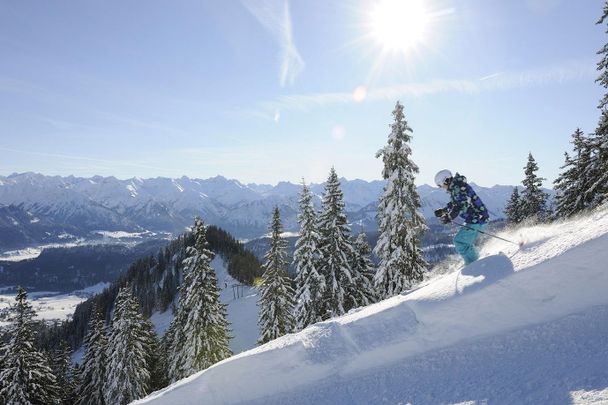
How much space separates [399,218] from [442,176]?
43.4ft

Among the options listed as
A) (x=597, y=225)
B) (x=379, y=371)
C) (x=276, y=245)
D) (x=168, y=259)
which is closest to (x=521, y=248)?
(x=597, y=225)

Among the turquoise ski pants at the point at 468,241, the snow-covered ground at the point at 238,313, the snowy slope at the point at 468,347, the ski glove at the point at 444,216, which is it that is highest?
the ski glove at the point at 444,216

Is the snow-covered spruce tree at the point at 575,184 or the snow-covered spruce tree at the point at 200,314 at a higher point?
the snow-covered spruce tree at the point at 575,184

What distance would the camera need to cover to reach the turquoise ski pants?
32.5ft

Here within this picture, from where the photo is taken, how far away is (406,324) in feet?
22.5

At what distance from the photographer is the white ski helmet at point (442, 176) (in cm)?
1038

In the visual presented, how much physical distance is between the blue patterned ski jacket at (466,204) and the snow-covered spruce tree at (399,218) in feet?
43.2

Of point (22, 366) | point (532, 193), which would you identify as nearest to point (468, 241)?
point (22, 366)

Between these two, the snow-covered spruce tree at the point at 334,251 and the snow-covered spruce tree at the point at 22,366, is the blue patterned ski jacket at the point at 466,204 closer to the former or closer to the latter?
the snow-covered spruce tree at the point at 334,251

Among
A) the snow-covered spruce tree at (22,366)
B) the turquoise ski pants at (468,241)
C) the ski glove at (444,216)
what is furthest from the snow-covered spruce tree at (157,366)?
the turquoise ski pants at (468,241)

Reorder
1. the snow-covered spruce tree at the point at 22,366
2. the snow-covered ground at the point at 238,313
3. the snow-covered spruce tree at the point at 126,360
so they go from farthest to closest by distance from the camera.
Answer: the snow-covered ground at the point at 238,313 < the snow-covered spruce tree at the point at 126,360 < the snow-covered spruce tree at the point at 22,366

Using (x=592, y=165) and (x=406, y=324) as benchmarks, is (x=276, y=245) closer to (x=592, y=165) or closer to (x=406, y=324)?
(x=592, y=165)

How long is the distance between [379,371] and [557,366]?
2.45 metres

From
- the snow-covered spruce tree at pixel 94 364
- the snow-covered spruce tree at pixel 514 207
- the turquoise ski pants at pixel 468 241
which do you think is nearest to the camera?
the turquoise ski pants at pixel 468 241
